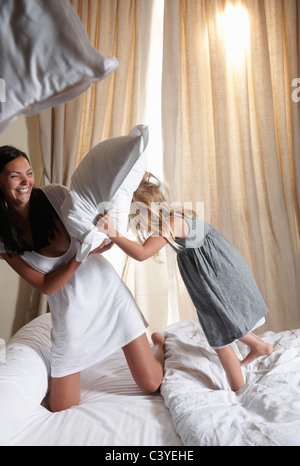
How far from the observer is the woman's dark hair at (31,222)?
1387 mm

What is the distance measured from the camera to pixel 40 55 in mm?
567

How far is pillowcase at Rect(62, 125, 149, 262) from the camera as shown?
44.2 inches

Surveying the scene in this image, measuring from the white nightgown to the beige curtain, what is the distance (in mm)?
1193

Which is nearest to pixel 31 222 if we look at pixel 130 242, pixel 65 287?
pixel 65 287

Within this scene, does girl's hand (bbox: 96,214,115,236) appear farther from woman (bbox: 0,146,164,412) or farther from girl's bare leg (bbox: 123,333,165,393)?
girl's bare leg (bbox: 123,333,165,393)

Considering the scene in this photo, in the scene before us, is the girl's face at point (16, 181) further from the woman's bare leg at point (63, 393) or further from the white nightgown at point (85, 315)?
the woman's bare leg at point (63, 393)

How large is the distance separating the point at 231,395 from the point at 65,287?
0.69 metres

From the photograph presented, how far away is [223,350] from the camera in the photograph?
A: 4.63ft

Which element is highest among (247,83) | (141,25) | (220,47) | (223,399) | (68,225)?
(141,25)

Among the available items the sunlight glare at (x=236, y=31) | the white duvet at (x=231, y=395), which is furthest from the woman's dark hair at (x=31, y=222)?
the sunlight glare at (x=236, y=31)

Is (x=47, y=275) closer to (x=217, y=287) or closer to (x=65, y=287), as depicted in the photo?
(x=65, y=287)
